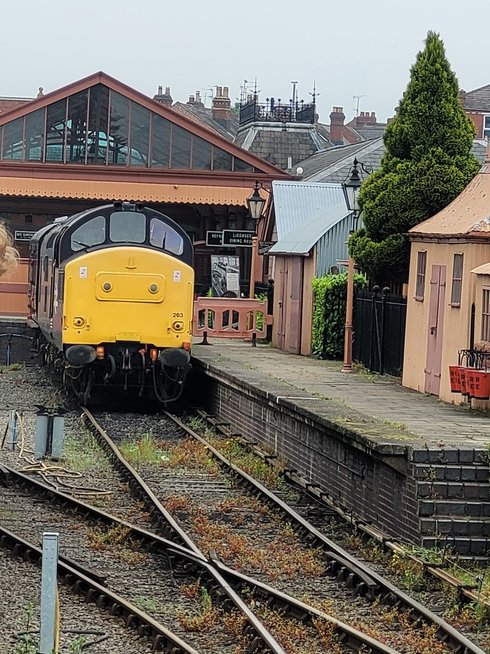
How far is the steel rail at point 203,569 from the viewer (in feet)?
27.0

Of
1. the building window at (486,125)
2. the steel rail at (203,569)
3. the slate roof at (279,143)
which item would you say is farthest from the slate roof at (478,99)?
the steel rail at (203,569)

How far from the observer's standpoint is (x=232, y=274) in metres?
33.5

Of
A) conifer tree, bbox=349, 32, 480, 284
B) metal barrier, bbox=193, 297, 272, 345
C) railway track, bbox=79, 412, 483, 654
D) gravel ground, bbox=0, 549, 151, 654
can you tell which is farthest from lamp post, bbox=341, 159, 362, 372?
gravel ground, bbox=0, 549, 151, 654

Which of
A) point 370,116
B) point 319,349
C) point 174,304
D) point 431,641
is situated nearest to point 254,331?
point 319,349

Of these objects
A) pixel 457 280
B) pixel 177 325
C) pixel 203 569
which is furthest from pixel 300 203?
pixel 203 569

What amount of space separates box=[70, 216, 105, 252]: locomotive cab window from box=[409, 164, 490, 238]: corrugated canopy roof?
16.3 feet

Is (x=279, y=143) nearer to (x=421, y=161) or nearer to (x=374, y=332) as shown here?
(x=374, y=332)

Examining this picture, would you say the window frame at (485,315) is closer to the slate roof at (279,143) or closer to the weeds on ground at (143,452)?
the weeds on ground at (143,452)

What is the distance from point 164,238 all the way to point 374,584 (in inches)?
473

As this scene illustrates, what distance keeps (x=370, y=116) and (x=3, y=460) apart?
73.0 metres

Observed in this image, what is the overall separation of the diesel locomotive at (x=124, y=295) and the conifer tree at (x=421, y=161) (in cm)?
314

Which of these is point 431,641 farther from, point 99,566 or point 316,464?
point 316,464

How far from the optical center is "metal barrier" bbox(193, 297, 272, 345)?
29.5 metres

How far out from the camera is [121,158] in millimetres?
38281
